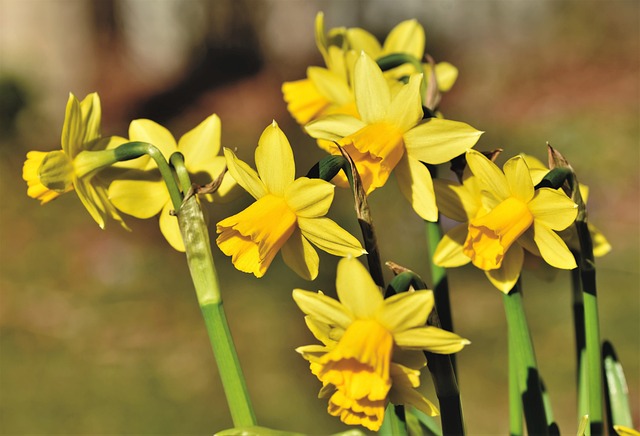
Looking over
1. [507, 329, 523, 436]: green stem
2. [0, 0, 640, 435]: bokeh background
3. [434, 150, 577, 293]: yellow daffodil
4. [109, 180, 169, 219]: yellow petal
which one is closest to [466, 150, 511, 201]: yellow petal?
[434, 150, 577, 293]: yellow daffodil

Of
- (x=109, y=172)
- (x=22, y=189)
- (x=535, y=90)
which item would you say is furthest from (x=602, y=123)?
(x=109, y=172)

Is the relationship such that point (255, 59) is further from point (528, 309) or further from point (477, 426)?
point (477, 426)

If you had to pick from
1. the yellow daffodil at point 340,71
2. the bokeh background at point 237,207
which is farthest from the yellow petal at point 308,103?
the bokeh background at point 237,207

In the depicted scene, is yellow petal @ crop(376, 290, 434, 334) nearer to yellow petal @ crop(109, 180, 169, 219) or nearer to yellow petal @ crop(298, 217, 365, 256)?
yellow petal @ crop(298, 217, 365, 256)

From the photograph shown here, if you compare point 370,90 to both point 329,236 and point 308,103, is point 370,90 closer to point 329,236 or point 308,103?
point 329,236

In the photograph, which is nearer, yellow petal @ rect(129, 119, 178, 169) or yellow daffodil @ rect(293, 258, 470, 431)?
yellow daffodil @ rect(293, 258, 470, 431)

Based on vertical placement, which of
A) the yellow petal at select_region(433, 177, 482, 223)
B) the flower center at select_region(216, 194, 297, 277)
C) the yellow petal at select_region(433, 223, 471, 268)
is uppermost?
the flower center at select_region(216, 194, 297, 277)

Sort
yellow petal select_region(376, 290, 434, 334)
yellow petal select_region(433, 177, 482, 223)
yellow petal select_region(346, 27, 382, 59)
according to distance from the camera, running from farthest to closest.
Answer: yellow petal select_region(346, 27, 382, 59) < yellow petal select_region(433, 177, 482, 223) < yellow petal select_region(376, 290, 434, 334)
